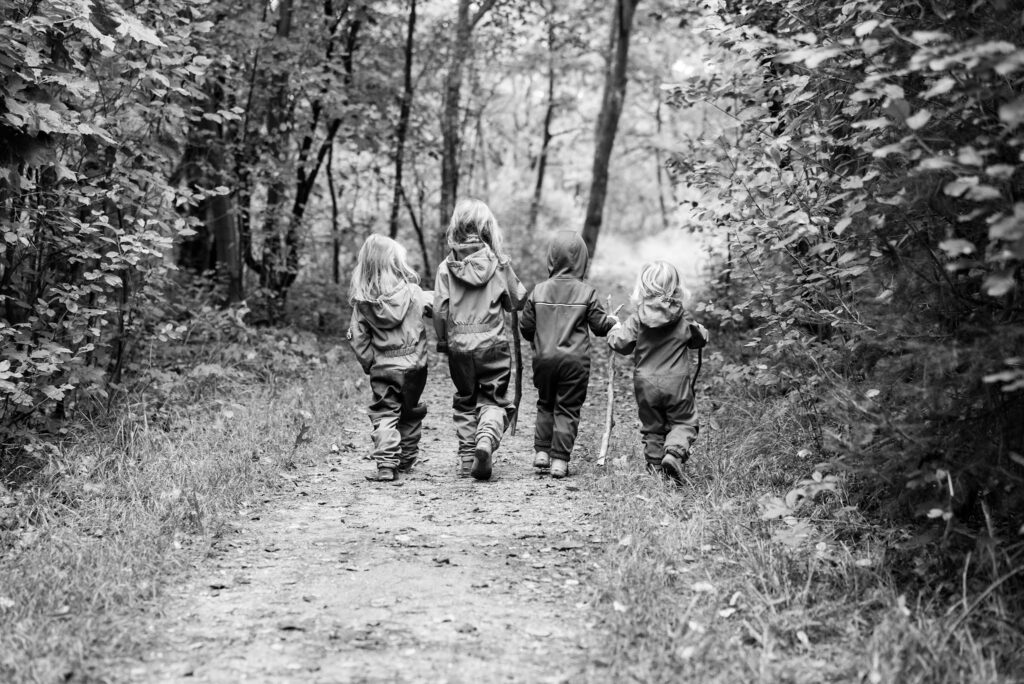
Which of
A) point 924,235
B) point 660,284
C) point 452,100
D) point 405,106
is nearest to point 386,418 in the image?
point 660,284

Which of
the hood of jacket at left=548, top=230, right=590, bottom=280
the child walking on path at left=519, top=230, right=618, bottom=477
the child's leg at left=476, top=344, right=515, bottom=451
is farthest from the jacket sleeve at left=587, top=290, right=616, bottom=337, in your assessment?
the child's leg at left=476, top=344, right=515, bottom=451

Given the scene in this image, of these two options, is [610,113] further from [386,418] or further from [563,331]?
[386,418]

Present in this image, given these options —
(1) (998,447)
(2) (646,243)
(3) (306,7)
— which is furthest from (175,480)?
(2) (646,243)

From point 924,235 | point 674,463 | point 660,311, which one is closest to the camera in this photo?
point 924,235

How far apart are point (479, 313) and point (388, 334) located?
0.75 metres

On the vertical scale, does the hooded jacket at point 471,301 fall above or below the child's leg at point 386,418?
above

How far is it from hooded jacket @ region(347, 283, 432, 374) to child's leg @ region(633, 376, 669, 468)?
1.80m

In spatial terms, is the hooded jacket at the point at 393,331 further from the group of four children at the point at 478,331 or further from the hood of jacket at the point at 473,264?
the hood of jacket at the point at 473,264

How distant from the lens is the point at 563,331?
7109 millimetres

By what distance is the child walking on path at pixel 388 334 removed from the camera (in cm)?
709

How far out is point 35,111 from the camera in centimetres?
578

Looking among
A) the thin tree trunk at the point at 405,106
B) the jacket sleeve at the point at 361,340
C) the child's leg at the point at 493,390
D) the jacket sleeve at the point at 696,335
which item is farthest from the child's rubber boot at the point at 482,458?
the thin tree trunk at the point at 405,106

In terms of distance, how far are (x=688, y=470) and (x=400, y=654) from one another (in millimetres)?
3324

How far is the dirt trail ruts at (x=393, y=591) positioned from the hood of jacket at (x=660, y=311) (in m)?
1.39
